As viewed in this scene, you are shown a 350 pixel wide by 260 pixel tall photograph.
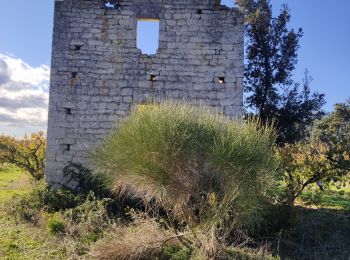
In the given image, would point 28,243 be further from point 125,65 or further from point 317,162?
point 317,162

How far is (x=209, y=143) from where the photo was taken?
602cm

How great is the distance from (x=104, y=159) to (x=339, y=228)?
499 centimetres

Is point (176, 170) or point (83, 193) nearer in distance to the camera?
point (176, 170)

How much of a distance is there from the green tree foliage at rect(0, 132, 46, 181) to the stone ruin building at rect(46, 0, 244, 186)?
3.78m

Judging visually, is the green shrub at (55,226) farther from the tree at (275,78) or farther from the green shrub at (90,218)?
the tree at (275,78)

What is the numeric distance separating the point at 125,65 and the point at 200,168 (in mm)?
4486

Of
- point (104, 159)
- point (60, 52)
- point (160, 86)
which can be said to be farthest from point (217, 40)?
point (104, 159)

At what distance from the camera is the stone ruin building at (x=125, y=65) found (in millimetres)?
9523

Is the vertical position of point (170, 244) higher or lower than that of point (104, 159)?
lower

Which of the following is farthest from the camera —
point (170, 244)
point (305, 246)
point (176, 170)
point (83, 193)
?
point (83, 193)

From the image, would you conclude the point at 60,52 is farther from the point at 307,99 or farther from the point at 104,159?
the point at 307,99

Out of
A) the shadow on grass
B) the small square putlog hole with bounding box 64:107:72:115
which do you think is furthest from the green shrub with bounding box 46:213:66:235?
the shadow on grass

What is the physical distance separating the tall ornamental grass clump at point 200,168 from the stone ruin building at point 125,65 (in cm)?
331

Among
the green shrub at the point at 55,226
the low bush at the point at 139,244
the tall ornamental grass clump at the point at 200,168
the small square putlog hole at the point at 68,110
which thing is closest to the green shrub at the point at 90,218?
the green shrub at the point at 55,226
